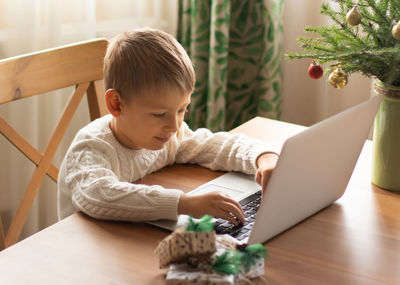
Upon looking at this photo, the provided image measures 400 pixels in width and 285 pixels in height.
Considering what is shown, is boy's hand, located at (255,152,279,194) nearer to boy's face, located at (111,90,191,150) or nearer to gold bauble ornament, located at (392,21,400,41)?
boy's face, located at (111,90,191,150)

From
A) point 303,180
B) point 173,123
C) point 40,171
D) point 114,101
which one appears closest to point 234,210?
point 303,180

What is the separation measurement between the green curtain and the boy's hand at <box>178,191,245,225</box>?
4.64ft

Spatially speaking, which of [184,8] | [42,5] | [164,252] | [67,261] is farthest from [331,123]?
[184,8]

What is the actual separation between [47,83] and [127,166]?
1.08 ft

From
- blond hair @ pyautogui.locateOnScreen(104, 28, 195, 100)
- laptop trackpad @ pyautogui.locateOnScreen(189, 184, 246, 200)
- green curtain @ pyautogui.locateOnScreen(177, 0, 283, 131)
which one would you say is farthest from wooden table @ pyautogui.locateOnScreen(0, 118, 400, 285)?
green curtain @ pyautogui.locateOnScreen(177, 0, 283, 131)

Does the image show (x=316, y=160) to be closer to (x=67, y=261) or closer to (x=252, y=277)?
(x=252, y=277)

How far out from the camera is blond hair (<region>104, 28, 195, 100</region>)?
1129 millimetres

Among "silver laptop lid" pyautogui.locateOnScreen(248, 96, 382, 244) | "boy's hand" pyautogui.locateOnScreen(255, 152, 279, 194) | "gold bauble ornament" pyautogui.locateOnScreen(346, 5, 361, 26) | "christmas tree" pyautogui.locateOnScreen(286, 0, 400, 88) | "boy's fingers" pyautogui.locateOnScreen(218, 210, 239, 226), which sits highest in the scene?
"gold bauble ornament" pyautogui.locateOnScreen(346, 5, 361, 26)

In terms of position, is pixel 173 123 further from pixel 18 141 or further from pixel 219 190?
pixel 18 141

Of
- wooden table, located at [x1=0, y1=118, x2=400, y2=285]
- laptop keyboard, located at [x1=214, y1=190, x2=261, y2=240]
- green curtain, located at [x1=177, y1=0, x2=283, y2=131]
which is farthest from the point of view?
green curtain, located at [x1=177, y1=0, x2=283, y2=131]

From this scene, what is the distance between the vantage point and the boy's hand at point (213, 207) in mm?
1011

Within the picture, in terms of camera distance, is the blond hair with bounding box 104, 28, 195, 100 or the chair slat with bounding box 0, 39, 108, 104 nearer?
the blond hair with bounding box 104, 28, 195, 100

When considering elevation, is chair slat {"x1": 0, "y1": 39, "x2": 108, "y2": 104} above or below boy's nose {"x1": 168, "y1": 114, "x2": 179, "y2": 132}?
above

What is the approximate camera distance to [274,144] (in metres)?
1.42
